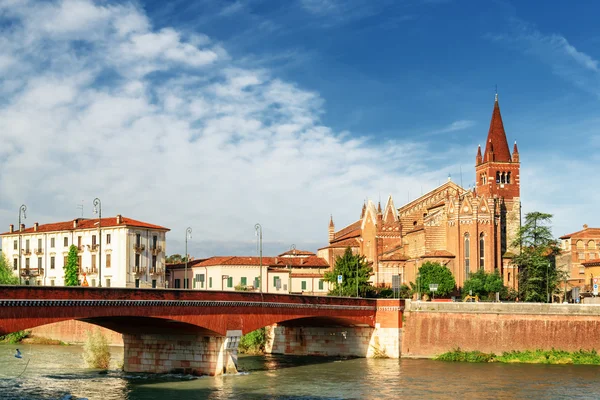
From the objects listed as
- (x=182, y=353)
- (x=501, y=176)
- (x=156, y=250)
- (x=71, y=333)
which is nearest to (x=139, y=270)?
(x=156, y=250)

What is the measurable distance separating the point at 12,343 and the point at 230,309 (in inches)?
1347

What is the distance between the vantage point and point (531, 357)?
6253cm

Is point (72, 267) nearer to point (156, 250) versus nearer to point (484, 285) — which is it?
point (156, 250)

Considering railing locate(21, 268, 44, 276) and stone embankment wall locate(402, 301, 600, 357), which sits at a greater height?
railing locate(21, 268, 44, 276)

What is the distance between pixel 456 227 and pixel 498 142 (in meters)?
14.0

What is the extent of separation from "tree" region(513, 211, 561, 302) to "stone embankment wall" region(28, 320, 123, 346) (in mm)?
40582

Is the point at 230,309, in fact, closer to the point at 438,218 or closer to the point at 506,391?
the point at 506,391

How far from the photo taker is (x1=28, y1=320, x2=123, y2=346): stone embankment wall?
253 feet

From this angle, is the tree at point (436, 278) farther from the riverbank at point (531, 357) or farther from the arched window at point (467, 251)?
the riverbank at point (531, 357)

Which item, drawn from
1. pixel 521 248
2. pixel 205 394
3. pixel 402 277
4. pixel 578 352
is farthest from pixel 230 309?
pixel 402 277

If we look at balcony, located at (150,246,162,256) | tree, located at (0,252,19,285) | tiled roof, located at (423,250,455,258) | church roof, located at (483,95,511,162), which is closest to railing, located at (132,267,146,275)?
balcony, located at (150,246,162,256)

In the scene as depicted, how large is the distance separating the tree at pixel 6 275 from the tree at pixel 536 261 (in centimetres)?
5166

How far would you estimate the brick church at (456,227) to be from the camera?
94250 millimetres

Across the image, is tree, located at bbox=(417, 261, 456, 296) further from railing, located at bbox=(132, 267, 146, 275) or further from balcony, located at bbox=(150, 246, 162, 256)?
railing, located at bbox=(132, 267, 146, 275)
